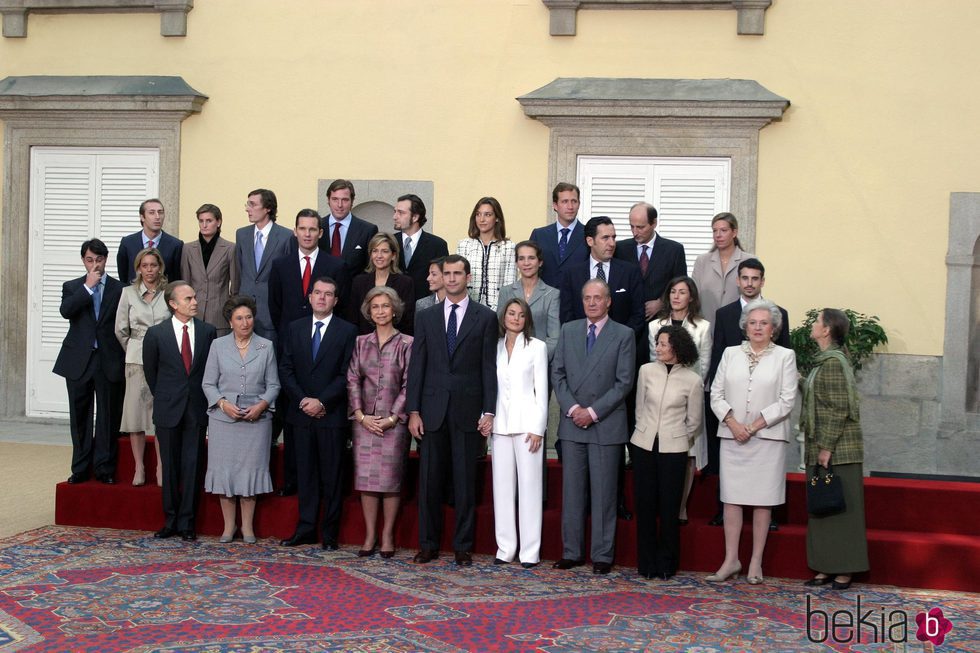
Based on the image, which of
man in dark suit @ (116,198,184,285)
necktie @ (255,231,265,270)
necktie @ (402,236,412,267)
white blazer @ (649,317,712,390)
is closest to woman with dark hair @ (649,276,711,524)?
white blazer @ (649,317,712,390)

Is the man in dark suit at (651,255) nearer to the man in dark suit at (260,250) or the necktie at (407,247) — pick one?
the necktie at (407,247)

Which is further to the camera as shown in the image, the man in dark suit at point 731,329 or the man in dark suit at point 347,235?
the man in dark suit at point 347,235

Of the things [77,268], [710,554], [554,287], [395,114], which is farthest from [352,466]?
[77,268]

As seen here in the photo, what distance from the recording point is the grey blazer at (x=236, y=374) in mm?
7707

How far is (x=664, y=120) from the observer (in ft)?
34.2

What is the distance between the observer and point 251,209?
27.6 feet

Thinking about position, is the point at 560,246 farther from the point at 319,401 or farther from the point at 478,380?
the point at 319,401

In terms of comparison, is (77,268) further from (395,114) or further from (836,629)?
(836,629)

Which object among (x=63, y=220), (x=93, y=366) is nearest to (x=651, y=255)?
(x=93, y=366)

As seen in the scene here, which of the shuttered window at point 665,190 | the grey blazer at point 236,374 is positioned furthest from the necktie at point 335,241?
the shuttered window at point 665,190

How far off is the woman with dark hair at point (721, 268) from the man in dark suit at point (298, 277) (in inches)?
92.1

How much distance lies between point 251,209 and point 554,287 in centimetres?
213

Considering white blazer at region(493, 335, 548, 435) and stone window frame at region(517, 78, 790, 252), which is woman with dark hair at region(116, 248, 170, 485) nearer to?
white blazer at region(493, 335, 548, 435)

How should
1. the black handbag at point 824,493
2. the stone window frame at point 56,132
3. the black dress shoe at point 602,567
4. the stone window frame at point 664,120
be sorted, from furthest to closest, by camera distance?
the stone window frame at point 56,132 < the stone window frame at point 664,120 < the black dress shoe at point 602,567 < the black handbag at point 824,493
